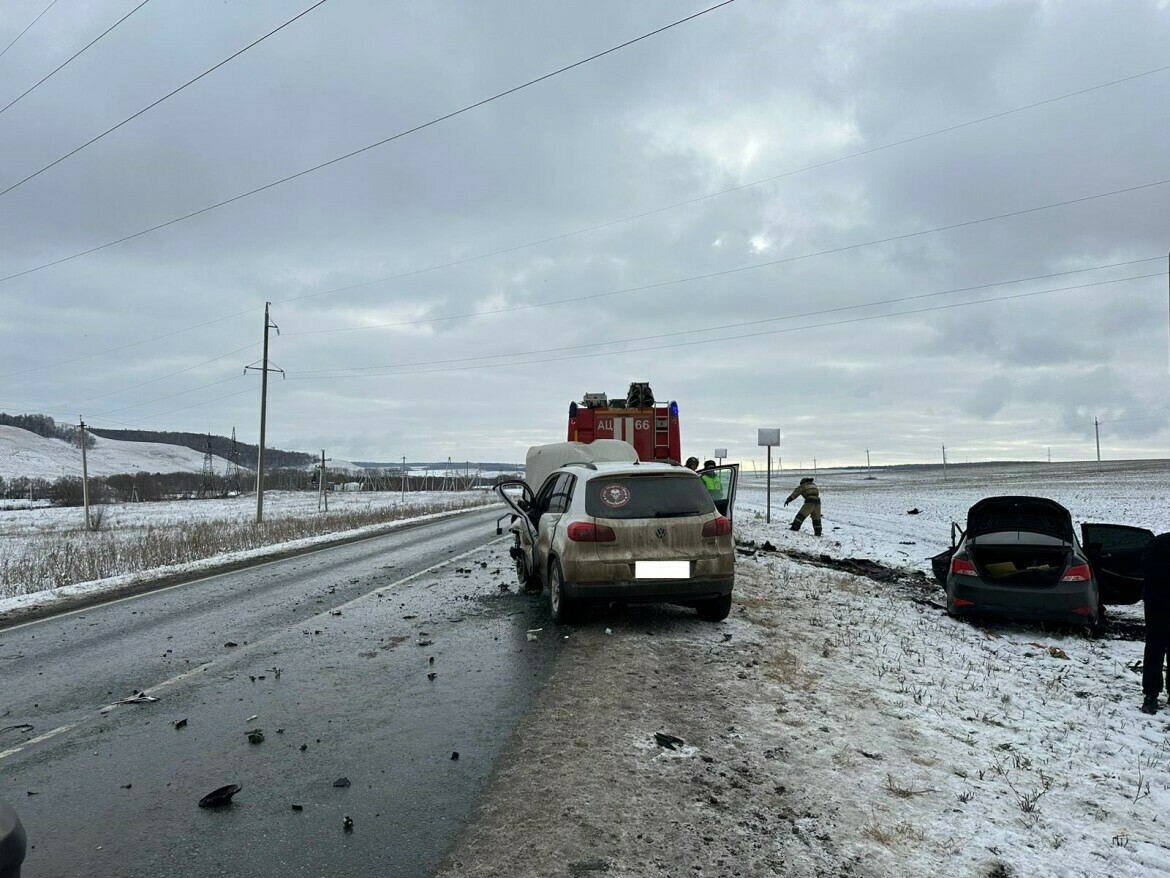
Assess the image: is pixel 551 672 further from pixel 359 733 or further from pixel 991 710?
pixel 991 710

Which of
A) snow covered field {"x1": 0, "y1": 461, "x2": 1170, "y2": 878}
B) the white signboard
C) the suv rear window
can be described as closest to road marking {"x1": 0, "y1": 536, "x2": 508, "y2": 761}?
snow covered field {"x1": 0, "y1": 461, "x2": 1170, "y2": 878}

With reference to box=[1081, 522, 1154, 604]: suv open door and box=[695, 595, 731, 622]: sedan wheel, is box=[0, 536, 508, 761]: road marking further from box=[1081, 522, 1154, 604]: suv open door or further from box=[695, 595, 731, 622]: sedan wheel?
box=[1081, 522, 1154, 604]: suv open door

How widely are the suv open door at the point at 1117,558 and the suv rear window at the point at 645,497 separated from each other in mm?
4797

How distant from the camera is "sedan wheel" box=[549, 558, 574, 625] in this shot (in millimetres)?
7465

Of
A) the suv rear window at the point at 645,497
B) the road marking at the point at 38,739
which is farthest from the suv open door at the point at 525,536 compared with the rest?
the road marking at the point at 38,739

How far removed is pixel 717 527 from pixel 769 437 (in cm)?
1560

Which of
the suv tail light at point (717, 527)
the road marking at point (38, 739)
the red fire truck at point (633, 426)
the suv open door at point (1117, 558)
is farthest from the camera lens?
the red fire truck at point (633, 426)

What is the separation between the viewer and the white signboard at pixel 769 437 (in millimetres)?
22078

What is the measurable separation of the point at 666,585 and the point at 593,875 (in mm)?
4388

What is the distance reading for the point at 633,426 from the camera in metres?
15.1

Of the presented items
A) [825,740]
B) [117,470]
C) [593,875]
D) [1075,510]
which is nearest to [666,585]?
[825,740]

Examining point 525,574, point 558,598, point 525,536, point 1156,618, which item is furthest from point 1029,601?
point 525,574

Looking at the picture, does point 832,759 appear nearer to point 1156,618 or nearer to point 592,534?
point 1156,618

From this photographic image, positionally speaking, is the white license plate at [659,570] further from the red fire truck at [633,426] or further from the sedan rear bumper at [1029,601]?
the red fire truck at [633,426]
